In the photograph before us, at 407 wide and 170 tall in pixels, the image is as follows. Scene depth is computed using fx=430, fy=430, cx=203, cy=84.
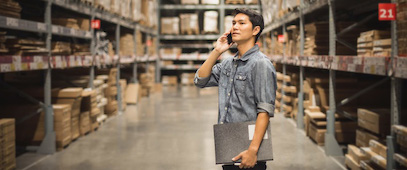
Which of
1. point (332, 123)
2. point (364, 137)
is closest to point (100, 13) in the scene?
point (332, 123)

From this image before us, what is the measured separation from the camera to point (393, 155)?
3.63 m

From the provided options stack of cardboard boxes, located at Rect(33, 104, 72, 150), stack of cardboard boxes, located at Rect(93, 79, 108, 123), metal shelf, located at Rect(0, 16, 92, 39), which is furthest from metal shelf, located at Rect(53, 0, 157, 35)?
stack of cardboard boxes, located at Rect(33, 104, 72, 150)

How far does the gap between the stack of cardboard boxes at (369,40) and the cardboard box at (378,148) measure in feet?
3.01

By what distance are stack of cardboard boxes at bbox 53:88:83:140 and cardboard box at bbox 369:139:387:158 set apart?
4.00 metres

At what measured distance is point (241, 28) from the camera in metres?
2.43

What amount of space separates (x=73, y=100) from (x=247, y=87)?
4.31 metres

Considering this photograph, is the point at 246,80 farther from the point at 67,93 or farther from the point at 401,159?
the point at 67,93

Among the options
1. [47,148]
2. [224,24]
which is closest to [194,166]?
[47,148]

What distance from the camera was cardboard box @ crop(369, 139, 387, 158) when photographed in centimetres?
388

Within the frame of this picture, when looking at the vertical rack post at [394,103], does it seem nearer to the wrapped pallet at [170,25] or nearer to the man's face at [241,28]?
the man's face at [241,28]

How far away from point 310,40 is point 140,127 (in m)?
3.24

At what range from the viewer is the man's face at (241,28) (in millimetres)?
2426

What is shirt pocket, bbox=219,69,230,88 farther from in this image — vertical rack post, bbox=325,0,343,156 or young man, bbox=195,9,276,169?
vertical rack post, bbox=325,0,343,156

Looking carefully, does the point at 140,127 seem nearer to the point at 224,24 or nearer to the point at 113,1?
the point at 113,1
